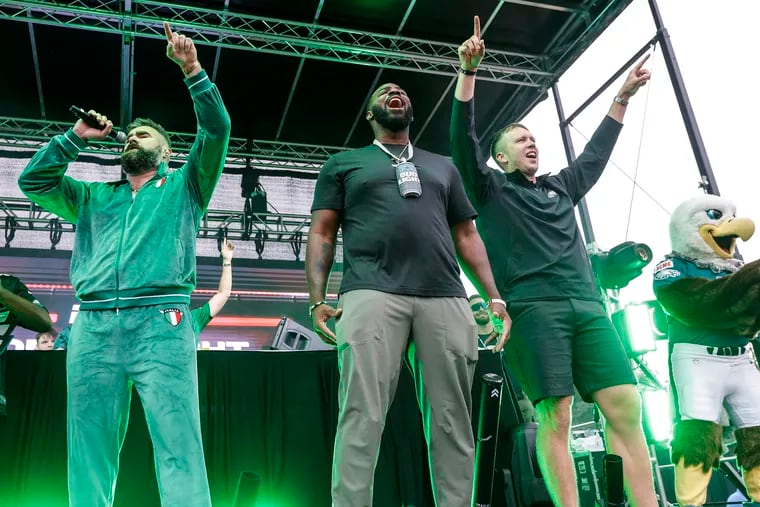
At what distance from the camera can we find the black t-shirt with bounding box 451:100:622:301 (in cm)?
235

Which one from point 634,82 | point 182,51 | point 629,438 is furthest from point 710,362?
point 182,51

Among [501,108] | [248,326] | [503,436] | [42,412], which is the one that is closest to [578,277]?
[503,436]

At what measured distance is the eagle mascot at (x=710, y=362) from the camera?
2529 mm

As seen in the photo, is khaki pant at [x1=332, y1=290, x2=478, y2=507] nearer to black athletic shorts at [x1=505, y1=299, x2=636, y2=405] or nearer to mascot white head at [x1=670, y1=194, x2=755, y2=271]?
black athletic shorts at [x1=505, y1=299, x2=636, y2=405]

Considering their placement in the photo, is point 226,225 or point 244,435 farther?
point 226,225

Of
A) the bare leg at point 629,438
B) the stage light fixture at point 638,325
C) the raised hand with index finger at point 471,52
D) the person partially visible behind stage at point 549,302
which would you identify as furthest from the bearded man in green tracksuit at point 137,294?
the stage light fixture at point 638,325

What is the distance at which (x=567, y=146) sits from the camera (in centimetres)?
759

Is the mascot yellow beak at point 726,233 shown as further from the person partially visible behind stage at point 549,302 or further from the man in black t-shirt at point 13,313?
the man in black t-shirt at point 13,313

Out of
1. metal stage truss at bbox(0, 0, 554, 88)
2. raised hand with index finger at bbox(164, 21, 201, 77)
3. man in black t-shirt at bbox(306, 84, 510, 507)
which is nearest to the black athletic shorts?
man in black t-shirt at bbox(306, 84, 510, 507)

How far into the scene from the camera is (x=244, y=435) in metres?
3.04

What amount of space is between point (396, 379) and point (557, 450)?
0.66 metres

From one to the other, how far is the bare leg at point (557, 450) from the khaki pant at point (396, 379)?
41cm

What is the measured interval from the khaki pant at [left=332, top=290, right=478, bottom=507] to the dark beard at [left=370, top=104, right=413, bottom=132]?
0.67 metres

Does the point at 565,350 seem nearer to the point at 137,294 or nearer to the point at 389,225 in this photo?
the point at 389,225
